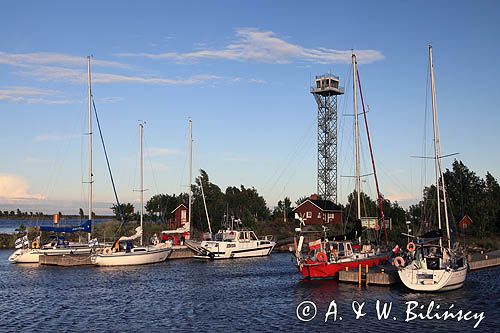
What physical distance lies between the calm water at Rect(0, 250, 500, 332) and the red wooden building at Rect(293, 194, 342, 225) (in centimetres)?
4005

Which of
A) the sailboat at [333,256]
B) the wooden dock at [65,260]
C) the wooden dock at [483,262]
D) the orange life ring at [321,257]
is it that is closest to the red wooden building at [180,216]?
the wooden dock at [65,260]

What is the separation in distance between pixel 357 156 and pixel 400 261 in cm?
1582

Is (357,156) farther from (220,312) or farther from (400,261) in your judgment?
(220,312)

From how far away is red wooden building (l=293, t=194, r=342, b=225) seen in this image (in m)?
92.9

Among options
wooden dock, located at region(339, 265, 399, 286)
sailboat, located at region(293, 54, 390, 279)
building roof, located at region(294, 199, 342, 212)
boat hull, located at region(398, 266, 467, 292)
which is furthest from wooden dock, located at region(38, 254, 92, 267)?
building roof, located at region(294, 199, 342, 212)

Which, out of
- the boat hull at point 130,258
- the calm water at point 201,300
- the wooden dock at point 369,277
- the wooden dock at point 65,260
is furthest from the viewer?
the wooden dock at point 65,260

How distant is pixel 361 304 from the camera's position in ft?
113

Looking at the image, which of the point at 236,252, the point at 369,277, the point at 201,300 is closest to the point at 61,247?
the point at 236,252

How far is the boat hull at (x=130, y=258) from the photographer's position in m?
57.0

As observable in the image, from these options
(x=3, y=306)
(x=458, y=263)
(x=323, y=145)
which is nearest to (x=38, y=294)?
(x=3, y=306)

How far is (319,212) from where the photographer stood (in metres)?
93.1

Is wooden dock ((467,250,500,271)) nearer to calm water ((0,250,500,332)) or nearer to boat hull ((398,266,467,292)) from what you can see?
calm water ((0,250,500,332))

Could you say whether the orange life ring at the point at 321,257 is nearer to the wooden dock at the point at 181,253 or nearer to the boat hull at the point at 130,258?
the boat hull at the point at 130,258

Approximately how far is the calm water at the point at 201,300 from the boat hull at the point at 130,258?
2.97m
